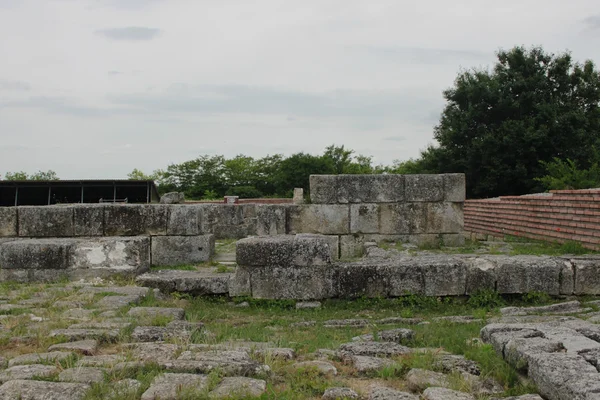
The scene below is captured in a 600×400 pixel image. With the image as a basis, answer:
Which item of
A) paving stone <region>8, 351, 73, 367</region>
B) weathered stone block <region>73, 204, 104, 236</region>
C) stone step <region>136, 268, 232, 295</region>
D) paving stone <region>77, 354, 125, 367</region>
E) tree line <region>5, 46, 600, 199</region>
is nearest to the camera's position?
paving stone <region>77, 354, 125, 367</region>

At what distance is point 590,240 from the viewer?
983 cm

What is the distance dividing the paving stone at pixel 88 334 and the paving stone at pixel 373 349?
1949 millimetres

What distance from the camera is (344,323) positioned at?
661 centimetres

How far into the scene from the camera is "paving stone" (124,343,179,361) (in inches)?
160

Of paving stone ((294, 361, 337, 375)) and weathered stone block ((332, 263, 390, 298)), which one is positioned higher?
weathered stone block ((332, 263, 390, 298))

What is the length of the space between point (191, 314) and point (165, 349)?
8.44 ft

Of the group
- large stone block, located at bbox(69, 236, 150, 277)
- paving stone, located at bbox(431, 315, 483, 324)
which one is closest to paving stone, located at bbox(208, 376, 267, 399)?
paving stone, located at bbox(431, 315, 483, 324)

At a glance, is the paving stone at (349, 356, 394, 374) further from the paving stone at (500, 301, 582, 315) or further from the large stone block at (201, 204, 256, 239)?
the large stone block at (201, 204, 256, 239)

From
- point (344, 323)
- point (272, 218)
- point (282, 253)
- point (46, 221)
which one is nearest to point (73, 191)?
point (272, 218)

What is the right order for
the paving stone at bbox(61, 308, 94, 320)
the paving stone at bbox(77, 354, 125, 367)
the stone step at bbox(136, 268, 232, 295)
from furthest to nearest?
the stone step at bbox(136, 268, 232, 295), the paving stone at bbox(61, 308, 94, 320), the paving stone at bbox(77, 354, 125, 367)

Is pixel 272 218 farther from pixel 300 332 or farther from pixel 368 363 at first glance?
pixel 368 363

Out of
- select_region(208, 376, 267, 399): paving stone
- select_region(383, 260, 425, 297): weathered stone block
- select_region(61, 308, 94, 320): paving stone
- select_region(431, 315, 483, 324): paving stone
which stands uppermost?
select_region(383, 260, 425, 297): weathered stone block

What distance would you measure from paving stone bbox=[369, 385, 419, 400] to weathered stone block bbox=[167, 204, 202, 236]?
6926 millimetres

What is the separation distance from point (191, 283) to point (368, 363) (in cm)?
450
